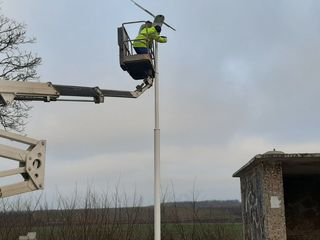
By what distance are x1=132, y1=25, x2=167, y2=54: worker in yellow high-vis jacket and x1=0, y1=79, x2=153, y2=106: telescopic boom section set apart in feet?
2.00

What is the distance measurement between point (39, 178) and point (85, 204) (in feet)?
30.9

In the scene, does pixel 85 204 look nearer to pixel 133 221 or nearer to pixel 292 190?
pixel 133 221

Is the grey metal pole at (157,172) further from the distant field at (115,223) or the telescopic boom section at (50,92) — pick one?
the distant field at (115,223)

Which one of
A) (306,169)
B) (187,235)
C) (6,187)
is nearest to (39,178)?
(6,187)

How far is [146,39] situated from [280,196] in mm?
3786

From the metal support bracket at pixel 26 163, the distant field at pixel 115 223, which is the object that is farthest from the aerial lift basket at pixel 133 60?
the distant field at pixel 115 223

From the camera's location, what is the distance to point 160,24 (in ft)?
31.0

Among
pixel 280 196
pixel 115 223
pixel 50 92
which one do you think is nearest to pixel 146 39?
pixel 50 92

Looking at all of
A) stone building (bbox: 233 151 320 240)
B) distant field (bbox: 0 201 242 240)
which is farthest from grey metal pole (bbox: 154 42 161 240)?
distant field (bbox: 0 201 242 240)

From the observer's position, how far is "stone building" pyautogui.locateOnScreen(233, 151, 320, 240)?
331 inches

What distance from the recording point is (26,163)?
800cm

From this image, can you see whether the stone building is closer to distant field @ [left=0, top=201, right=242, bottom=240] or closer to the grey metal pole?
the grey metal pole

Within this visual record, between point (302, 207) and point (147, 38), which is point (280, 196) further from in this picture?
point (302, 207)

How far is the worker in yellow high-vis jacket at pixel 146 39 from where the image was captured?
9281mm
